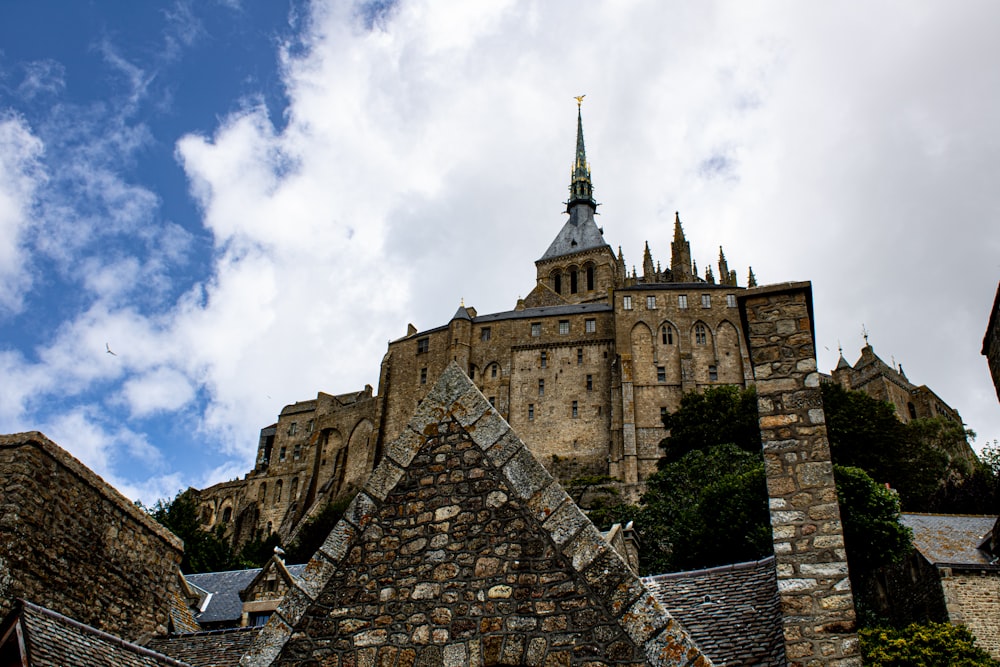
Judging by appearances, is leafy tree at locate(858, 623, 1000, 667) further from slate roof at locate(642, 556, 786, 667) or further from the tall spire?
the tall spire

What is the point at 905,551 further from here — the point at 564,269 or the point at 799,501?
the point at 564,269

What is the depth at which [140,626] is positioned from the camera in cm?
1005

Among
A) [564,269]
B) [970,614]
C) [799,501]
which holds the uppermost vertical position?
[564,269]

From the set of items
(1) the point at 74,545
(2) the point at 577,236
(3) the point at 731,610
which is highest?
(2) the point at 577,236

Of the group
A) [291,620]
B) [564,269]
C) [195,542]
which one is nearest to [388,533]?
[291,620]

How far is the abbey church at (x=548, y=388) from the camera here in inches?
3091

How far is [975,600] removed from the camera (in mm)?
24391

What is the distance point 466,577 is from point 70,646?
3.71 metres

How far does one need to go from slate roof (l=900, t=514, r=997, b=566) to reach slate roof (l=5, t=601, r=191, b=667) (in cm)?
2392

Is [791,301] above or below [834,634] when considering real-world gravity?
above

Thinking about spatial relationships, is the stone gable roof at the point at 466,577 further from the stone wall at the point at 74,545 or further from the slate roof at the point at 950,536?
the slate roof at the point at 950,536

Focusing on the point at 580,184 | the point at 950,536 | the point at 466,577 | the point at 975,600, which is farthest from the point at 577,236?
the point at 466,577

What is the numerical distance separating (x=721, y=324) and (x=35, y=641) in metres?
78.1

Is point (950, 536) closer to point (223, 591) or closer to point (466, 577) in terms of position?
point (223, 591)
